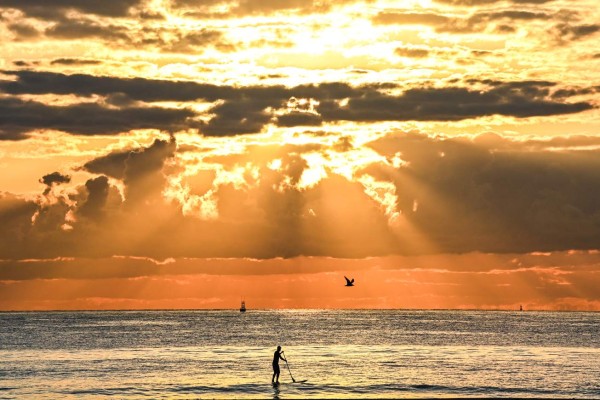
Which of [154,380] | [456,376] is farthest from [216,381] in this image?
[456,376]

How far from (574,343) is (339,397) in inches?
4241

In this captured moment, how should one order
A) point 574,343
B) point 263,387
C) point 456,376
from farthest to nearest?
point 574,343 < point 456,376 < point 263,387

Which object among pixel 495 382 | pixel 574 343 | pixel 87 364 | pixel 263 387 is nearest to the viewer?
pixel 263 387

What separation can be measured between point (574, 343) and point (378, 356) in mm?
60286

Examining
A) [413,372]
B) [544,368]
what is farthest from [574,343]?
[413,372]

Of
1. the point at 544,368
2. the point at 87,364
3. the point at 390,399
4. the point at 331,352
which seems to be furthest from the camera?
the point at 331,352

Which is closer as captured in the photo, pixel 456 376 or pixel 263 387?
pixel 263 387

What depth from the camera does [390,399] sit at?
70.8 metres

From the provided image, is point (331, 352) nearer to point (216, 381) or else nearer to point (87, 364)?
point (87, 364)

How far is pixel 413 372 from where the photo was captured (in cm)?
9744

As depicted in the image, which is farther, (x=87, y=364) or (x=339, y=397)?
(x=87, y=364)

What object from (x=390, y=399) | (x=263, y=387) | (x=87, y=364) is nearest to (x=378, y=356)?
(x=87, y=364)

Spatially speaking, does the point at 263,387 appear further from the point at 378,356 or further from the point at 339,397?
the point at 378,356

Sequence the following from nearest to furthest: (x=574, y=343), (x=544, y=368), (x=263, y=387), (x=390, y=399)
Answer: (x=390, y=399)
(x=263, y=387)
(x=544, y=368)
(x=574, y=343)
